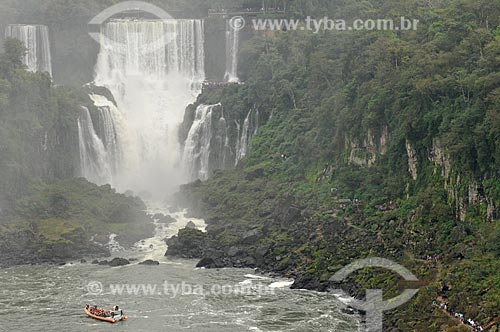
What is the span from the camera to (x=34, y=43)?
325 feet

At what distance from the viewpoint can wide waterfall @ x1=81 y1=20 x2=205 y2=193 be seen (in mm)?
93188

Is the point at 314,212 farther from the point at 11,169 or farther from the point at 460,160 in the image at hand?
the point at 11,169

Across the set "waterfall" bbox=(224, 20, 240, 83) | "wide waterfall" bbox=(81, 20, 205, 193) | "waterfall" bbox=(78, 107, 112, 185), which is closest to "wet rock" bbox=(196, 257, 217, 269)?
"waterfall" bbox=(78, 107, 112, 185)

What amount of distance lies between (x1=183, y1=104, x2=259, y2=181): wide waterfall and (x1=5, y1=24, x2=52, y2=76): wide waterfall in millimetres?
17038

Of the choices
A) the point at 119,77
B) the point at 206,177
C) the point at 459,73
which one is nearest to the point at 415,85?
the point at 459,73

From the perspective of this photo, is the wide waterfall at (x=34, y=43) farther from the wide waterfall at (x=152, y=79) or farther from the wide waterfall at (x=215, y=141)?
the wide waterfall at (x=215, y=141)

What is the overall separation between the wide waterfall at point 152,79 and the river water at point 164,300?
25.7 meters

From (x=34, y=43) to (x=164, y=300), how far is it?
46.1m

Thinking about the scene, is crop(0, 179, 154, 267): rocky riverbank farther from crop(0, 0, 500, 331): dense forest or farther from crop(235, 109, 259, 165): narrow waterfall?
crop(235, 109, 259, 165): narrow waterfall

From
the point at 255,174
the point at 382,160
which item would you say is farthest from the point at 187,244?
the point at 382,160

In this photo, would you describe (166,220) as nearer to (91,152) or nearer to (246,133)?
(91,152)

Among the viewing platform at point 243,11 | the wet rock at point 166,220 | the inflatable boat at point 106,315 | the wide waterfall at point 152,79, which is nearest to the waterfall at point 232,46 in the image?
the viewing platform at point 243,11

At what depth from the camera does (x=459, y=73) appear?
213 feet

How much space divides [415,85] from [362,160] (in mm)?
8384
